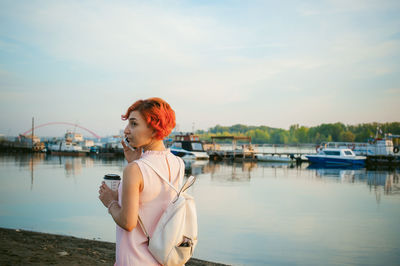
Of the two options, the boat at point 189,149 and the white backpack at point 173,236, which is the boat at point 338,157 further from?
the white backpack at point 173,236

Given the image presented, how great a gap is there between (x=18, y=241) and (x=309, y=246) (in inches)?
295

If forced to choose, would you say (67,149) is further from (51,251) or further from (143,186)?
(143,186)

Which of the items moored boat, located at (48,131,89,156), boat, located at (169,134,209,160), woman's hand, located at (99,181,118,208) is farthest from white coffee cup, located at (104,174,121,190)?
moored boat, located at (48,131,89,156)

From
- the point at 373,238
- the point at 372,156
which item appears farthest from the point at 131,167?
the point at 372,156

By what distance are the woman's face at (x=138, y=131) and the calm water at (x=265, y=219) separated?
746 cm

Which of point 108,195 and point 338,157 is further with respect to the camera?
point 338,157

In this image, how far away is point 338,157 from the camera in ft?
150

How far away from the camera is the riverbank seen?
20.2 ft

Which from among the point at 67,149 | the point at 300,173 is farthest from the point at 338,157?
the point at 67,149

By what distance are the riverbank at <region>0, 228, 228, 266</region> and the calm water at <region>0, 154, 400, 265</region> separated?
2.26 meters

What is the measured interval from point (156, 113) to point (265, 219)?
Answer: 1324cm

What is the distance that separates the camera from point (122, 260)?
1.87 metres

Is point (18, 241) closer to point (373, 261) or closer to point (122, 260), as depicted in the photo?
point (122, 260)

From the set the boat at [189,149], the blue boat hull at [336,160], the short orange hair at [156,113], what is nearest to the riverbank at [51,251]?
the short orange hair at [156,113]
